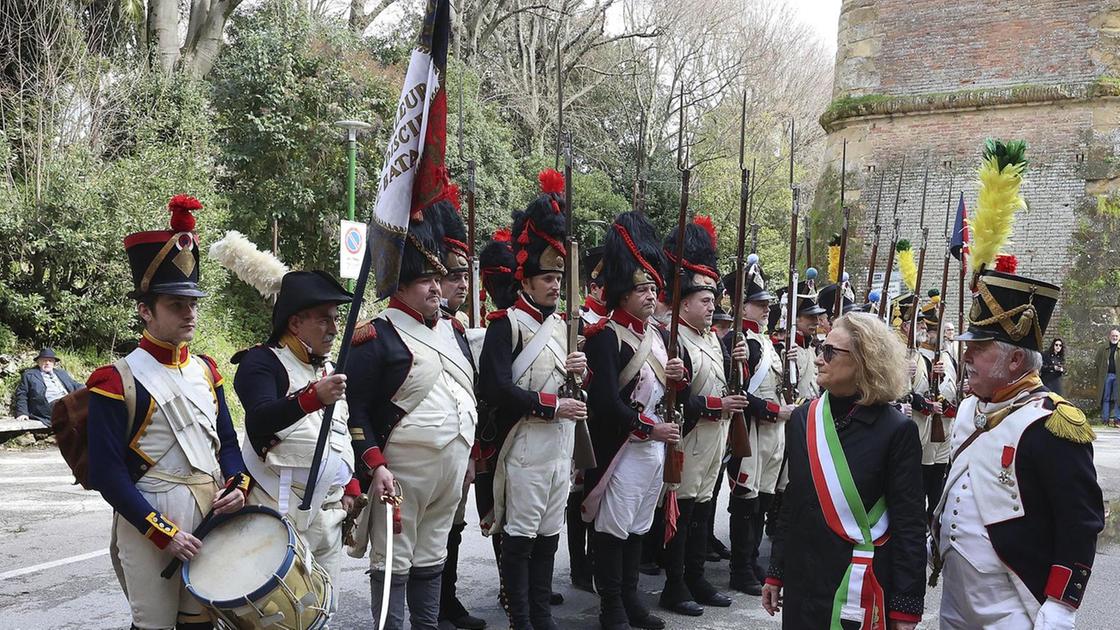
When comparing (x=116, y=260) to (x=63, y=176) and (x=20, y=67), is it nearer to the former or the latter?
(x=63, y=176)

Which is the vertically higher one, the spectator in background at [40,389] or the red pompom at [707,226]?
the red pompom at [707,226]

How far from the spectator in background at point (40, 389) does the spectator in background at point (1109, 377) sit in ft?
65.8

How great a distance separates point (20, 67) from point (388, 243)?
59.2 ft

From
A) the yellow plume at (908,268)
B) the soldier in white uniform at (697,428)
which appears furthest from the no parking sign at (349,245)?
the soldier in white uniform at (697,428)

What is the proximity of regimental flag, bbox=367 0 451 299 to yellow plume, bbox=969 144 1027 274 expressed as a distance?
9.67 feet

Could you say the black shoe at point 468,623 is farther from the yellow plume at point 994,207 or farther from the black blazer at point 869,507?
the yellow plume at point 994,207

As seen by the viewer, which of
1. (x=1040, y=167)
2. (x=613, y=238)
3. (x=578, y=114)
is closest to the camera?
(x=613, y=238)

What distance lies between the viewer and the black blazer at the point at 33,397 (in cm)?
1553

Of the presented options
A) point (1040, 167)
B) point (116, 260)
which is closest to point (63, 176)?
point (116, 260)

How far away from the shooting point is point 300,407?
430cm

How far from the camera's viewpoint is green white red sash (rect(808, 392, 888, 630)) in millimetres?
3732

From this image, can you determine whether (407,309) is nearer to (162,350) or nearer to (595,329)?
(162,350)

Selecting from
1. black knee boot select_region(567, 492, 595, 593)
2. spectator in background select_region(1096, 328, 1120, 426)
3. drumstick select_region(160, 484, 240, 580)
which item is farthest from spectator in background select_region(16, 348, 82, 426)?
spectator in background select_region(1096, 328, 1120, 426)

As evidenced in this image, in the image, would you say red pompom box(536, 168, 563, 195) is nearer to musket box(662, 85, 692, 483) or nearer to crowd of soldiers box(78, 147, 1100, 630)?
crowd of soldiers box(78, 147, 1100, 630)
